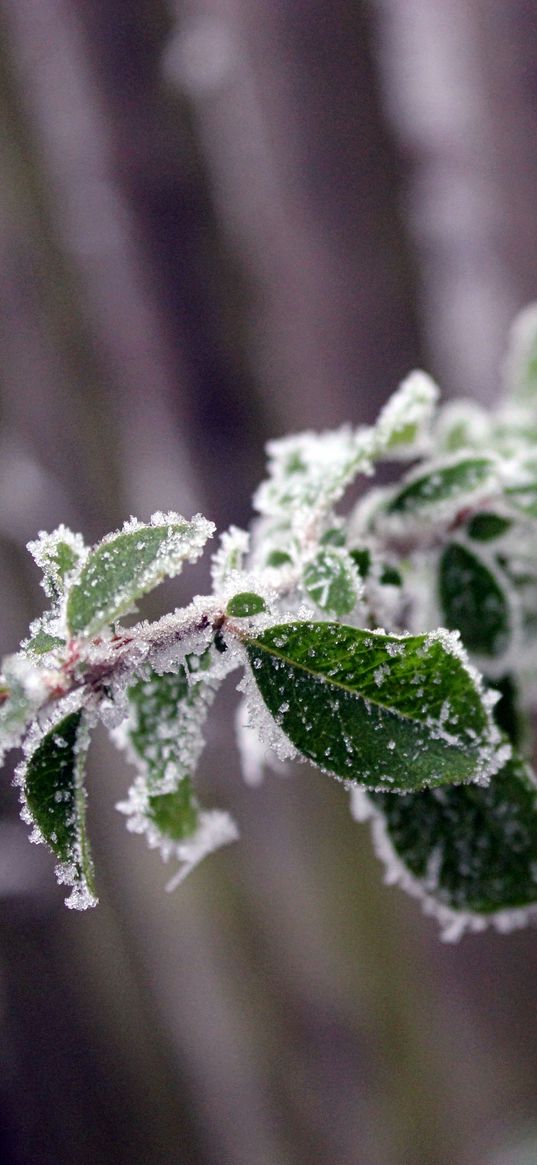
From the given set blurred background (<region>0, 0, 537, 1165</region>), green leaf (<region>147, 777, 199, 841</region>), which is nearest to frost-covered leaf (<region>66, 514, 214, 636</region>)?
green leaf (<region>147, 777, 199, 841</region>)

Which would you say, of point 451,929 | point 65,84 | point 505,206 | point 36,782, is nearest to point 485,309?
point 505,206

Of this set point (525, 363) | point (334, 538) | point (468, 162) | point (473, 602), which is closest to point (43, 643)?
point (334, 538)

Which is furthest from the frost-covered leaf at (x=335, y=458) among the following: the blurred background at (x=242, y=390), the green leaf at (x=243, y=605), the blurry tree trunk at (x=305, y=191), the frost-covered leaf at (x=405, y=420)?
the blurry tree trunk at (x=305, y=191)

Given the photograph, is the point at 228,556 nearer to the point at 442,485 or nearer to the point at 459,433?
the point at 442,485

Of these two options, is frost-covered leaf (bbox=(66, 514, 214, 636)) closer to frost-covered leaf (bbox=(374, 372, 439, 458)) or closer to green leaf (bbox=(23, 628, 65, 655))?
green leaf (bbox=(23, 628, 65, 655))

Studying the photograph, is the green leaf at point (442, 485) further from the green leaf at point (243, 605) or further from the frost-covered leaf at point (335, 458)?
the green leaf at point (243, 605)
